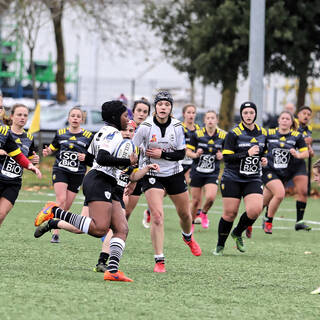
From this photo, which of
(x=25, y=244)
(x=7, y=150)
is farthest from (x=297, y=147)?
(x=7, y=150)

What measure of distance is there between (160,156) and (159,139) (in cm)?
24

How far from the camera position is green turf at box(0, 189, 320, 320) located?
6.74m

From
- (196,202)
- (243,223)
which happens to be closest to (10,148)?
(243,223)

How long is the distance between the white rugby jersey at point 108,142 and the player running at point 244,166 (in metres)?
2.80

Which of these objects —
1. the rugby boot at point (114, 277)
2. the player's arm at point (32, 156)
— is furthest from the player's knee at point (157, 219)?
the player's arm at point (32, 156)

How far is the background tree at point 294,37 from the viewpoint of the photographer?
81.3ft

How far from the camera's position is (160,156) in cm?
926

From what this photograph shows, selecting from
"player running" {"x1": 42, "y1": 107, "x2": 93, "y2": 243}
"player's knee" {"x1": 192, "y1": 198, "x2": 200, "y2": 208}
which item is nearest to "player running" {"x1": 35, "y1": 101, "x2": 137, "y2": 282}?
"player running" {"x1": 42, "y1": 107, "x2": 93, "y2": 243}

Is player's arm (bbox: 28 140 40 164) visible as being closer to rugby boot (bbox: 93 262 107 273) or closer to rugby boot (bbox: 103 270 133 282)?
rugby boot (bbox: 93 262 107 273)

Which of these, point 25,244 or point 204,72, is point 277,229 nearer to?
point 25,244

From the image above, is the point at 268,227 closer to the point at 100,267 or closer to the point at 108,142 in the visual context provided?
the point at 100,267

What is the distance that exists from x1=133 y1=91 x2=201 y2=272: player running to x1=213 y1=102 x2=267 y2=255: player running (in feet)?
4.46

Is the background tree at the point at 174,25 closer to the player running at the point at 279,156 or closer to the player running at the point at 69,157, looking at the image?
the player running at the point at 279,156

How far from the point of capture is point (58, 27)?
30.2 meters
